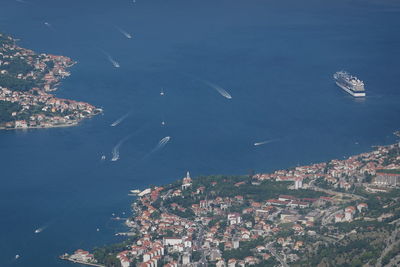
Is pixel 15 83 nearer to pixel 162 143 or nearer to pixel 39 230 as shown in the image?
pixel 162 143

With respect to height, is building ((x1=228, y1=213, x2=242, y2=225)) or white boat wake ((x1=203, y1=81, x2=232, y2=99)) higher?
building ((x1=228, y1=213, x2=242, y2=225))

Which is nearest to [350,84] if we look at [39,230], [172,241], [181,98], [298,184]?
[181,98]

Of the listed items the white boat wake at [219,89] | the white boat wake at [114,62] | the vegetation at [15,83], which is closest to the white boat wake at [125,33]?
the white boat wake at [114,62]

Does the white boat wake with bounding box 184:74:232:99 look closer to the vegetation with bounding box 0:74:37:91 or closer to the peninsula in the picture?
the peninsula

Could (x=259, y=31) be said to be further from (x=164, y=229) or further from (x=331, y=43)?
(x=164, y=229)

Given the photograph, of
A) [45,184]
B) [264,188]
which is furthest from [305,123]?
[45,184]

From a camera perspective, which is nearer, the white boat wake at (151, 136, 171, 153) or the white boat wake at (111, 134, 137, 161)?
the white boat wake at (111, 134, 137, 161)

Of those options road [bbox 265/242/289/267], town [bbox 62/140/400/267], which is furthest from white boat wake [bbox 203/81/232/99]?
road [bbox 265/242/289/267]
